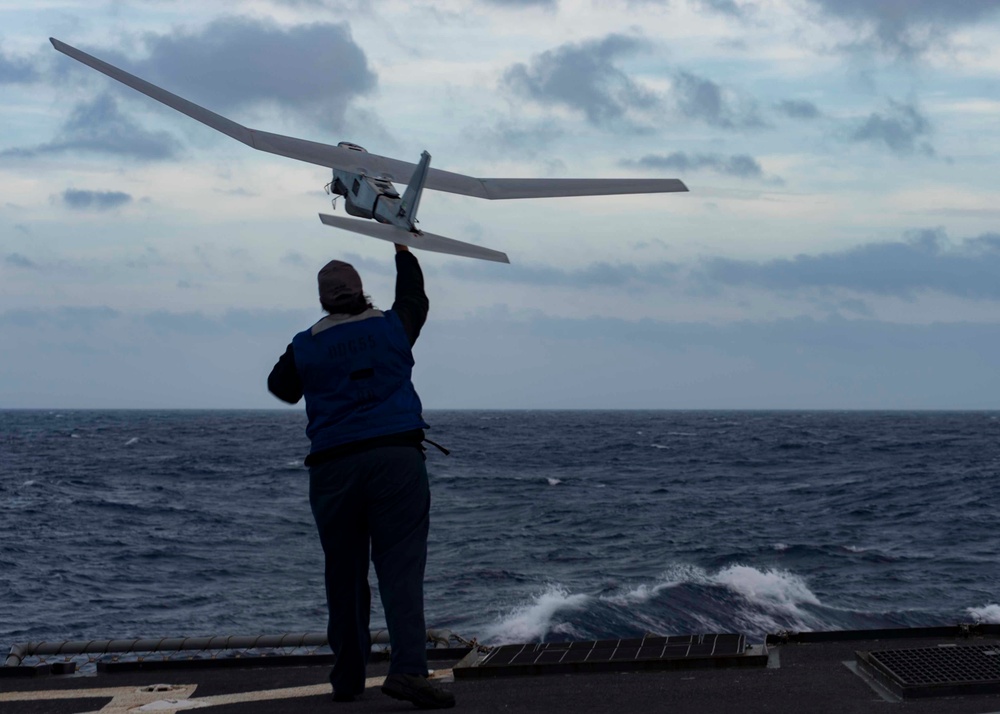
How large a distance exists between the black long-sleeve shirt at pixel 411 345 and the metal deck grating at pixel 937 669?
8.81ft

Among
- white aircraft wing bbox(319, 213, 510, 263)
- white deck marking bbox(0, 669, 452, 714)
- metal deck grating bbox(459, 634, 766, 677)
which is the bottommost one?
white deck marking bbox(0, 669, 452, 714)

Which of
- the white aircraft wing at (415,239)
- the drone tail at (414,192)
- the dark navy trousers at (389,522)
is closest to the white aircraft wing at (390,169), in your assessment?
the drone tail at (414,192)

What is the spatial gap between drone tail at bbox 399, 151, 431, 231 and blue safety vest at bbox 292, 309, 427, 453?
1.70 meters

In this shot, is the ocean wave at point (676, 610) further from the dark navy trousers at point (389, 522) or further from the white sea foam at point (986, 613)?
the dark navy trousers at point (389, 522)

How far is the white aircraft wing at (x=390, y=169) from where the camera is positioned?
7.70 metres

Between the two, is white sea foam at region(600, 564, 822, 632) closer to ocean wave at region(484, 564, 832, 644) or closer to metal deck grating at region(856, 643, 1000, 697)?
ocean wave at region(484, 564, 832, 644)

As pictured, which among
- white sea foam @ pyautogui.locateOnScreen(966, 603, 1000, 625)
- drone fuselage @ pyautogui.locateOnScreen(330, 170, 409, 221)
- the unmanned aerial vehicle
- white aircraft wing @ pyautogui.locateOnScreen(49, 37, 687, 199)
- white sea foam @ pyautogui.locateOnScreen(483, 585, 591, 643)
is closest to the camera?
the unmanned aerial vehicle

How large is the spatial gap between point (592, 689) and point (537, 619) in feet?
44.8

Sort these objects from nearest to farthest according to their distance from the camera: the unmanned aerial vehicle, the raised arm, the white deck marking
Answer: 1. the raised arm
2. the white deck marking
3. the unmanned aerial vehicle

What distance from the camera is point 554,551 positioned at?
1077 inches

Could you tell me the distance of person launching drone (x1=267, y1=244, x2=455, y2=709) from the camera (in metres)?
5.27

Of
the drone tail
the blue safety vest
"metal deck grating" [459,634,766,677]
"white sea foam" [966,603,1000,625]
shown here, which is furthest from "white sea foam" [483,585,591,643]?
the blue safety vest

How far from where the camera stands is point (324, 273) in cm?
556

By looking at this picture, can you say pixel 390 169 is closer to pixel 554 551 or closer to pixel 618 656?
pixel 618 656
